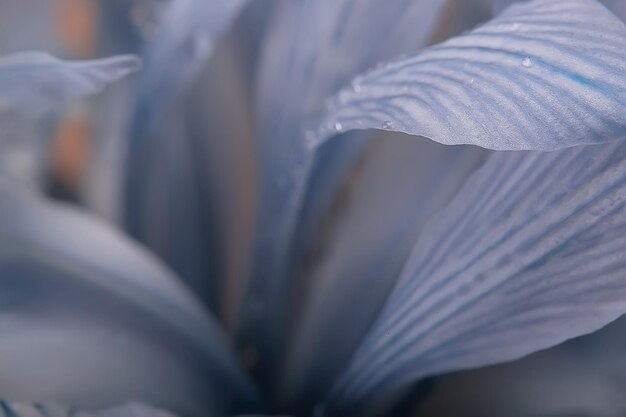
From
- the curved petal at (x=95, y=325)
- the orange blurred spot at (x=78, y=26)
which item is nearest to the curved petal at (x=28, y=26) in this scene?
the orange blurred spot at (x=78, y=26)

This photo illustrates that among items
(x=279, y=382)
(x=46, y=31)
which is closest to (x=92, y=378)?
(x=279, y=382)

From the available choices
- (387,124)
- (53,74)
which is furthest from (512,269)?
(53,74)

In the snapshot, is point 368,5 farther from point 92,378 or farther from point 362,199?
point 92,378

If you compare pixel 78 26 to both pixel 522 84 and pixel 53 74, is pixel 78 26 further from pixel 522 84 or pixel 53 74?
pixel 522 84

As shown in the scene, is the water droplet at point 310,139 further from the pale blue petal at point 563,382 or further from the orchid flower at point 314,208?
the pale blue petal at point 563,382

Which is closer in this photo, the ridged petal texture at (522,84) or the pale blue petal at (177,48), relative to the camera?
the ridged petal texture at (522,84)

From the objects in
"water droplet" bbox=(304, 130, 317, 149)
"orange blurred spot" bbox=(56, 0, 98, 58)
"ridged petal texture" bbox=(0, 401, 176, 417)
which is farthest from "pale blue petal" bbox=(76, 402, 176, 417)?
"orange blurred spot" bbox=(56, 0, 98, 58)
